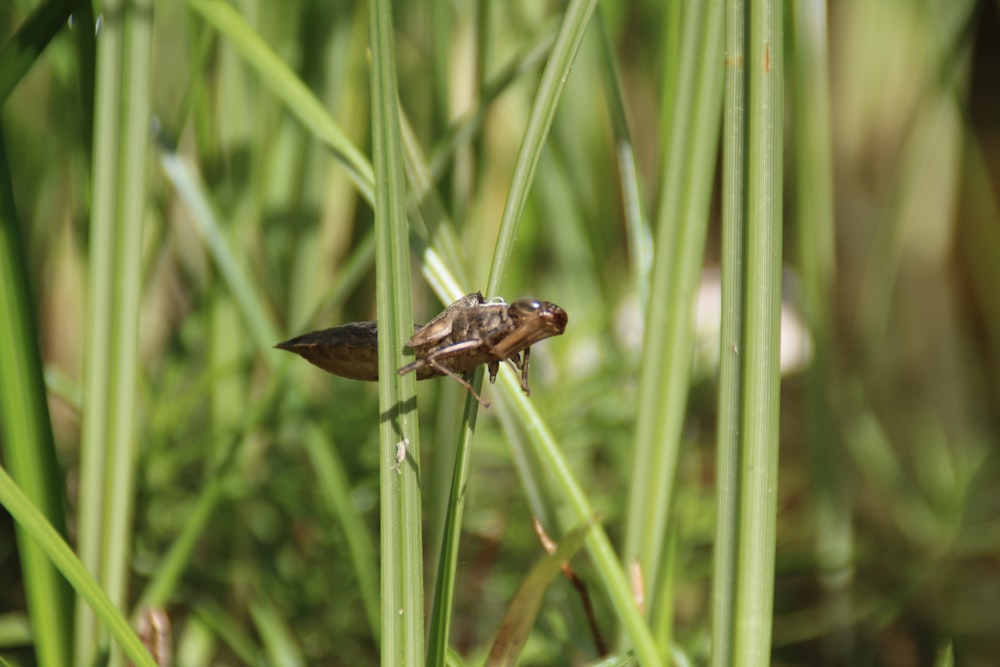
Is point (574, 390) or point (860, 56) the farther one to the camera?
point (860, 56)

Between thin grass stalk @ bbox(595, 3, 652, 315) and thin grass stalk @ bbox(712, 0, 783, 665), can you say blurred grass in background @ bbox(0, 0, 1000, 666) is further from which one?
thin grass stalk @ bbox(712, 0, 783, 665)

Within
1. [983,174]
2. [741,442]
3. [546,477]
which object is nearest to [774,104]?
[741,442]

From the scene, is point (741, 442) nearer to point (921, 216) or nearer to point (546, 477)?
point (546, 477)

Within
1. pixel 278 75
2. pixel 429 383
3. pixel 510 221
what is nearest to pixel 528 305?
pixel 510 221

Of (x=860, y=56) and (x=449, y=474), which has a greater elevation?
(x=860, y=56)

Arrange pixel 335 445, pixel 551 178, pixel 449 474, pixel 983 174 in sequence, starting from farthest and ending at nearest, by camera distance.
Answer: pixel 983 174, pixel 551 178, pixel 335 445, pixel 449 474

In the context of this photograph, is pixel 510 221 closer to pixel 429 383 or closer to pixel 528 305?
pixel 528 305

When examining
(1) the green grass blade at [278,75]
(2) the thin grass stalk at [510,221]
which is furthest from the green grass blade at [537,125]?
(1) the green grass blade at [278,75]
